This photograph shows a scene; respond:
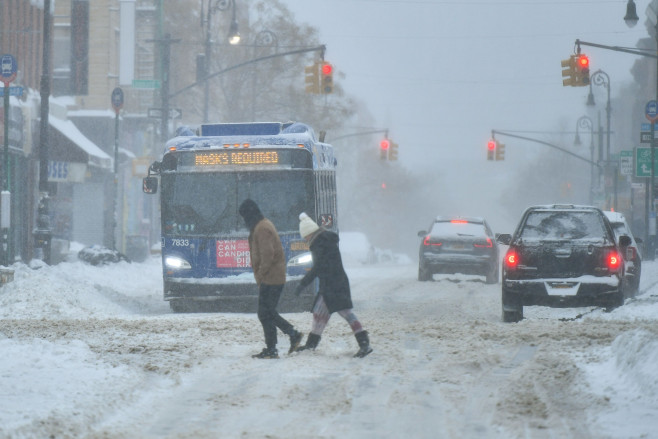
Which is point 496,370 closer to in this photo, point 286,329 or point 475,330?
point 286,329

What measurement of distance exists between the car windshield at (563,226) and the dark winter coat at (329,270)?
16.7 ft

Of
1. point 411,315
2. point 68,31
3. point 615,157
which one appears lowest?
point 411,315

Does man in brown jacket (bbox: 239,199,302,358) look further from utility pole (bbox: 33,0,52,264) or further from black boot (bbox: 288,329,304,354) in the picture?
utility pole (bbox: 33,0,52,264)

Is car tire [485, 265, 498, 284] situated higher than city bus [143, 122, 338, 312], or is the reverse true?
city bus [143, 122, 338, 312]

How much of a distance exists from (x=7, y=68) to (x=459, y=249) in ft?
36.0

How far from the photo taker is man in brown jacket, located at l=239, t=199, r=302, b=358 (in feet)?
41.0

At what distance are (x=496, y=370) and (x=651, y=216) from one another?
30.5 metres

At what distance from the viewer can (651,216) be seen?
40625 millimetres

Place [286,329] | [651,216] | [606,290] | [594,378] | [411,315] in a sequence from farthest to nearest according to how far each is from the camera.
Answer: [651,216] < [411,315] < [606,290] < [286,329] < [594,378]

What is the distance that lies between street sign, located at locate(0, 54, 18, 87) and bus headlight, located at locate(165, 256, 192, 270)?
7504 mm

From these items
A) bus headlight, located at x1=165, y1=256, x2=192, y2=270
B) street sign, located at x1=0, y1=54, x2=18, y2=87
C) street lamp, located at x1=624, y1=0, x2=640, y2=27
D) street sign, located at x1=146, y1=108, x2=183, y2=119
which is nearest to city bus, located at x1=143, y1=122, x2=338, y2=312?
bus headlight, located at x1=165, y1=256, x2=192, y2=270

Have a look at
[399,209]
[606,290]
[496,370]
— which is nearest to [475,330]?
[606,290]

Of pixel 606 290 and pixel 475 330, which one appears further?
pixel 606 290

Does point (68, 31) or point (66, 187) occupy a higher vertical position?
point (68, 31)
